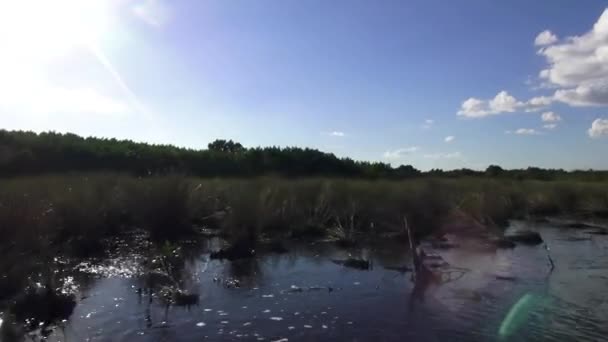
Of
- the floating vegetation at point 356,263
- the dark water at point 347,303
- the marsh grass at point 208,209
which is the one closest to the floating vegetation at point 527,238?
the marsh grass at point 208,209

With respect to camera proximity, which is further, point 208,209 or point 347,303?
point 208,209

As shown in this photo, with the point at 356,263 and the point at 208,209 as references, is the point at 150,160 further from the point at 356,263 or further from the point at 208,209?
the point at 356,263

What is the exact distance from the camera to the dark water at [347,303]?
7641 mm

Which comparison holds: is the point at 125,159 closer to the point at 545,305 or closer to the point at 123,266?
the point at 123,266

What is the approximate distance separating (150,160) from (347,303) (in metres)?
30.4

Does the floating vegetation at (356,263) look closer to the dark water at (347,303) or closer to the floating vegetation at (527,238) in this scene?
the dark water at (347,303)

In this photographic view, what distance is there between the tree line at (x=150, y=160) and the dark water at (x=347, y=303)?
16577 millimetres

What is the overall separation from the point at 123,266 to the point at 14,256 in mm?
2444

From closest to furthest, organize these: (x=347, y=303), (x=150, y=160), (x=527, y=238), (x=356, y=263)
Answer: (x=347, y=303), (x=356, y=263), (x=527, y=238), (x=150, y=160)

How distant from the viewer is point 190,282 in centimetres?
1027

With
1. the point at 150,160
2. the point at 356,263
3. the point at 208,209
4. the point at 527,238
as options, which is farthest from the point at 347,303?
the point at 150,160

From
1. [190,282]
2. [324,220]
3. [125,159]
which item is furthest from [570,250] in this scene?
[125,159]

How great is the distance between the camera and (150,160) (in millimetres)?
37281

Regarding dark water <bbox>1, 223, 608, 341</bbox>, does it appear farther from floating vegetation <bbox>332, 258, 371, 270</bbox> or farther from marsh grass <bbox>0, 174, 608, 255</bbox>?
marsh grass <bbox>0, 174, 608, 255</bbox>
